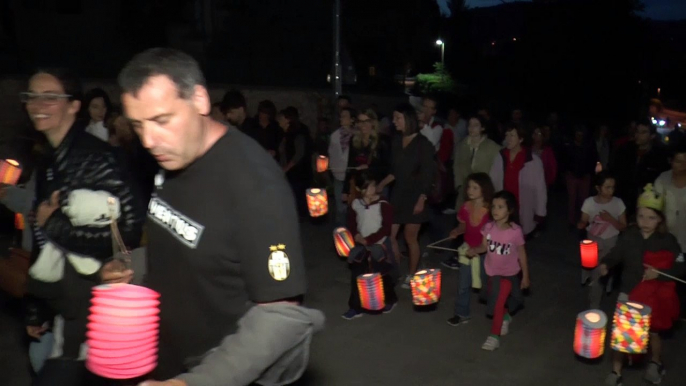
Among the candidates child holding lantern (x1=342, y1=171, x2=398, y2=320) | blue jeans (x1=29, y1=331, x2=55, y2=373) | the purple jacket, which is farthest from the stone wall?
blue jeans (x1=29, y1=331, x2=55, y2=373)

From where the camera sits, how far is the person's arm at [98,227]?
3.04 metres

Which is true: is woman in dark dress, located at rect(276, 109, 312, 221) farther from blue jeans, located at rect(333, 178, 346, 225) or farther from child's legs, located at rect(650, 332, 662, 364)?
child's legs, located at rect(650, 332, 662, 364)

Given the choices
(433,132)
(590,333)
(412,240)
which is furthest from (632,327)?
(433,132)

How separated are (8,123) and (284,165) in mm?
4864

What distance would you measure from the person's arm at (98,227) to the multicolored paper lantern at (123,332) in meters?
1.02

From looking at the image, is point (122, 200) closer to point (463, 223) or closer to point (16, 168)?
point (16, 168)

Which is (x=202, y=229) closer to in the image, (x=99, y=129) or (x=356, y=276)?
(x=356, y=276)

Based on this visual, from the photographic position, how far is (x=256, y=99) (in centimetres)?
1742

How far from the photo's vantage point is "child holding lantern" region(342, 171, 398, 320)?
737cm

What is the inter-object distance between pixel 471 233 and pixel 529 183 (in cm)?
170

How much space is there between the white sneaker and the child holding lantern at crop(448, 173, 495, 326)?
651 mm

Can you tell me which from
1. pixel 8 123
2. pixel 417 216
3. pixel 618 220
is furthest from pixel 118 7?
pixel 618 220

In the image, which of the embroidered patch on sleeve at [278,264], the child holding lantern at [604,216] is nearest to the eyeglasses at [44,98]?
the embroidered patch on sleeve at [278,264]

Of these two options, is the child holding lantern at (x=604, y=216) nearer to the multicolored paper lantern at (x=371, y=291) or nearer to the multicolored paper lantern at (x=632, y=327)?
the multicolored paper lantern at (x=632, y=327)
